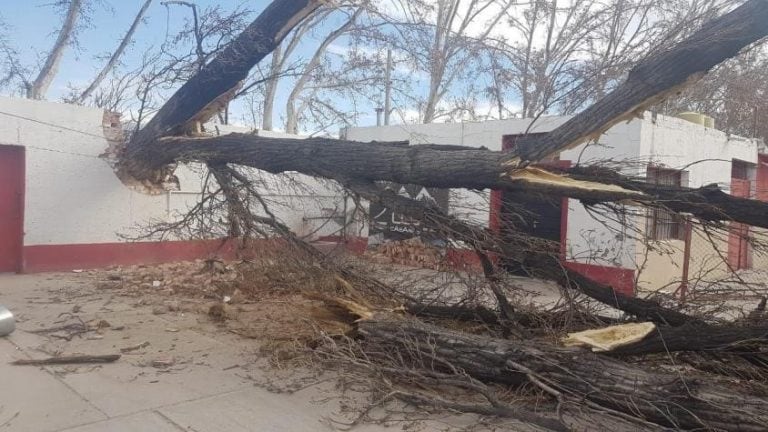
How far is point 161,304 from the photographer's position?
8.16 metres

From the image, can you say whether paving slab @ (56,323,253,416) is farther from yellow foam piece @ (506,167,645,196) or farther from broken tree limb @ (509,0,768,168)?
broken tree limb @ (509,0,768,168)

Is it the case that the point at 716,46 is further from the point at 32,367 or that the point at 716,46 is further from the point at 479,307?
the point at 32,367

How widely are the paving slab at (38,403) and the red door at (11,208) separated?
212 inches

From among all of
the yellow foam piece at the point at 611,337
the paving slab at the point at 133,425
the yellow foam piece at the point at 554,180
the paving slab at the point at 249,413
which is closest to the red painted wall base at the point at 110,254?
the paving slab at the point at 249,413

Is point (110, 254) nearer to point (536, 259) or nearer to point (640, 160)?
point (536, 259)

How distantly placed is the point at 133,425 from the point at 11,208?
741 centimetres

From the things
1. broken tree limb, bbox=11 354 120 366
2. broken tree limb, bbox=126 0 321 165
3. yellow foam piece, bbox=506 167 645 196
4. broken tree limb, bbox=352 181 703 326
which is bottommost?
broken tree limb, bbox=11 354 120 366

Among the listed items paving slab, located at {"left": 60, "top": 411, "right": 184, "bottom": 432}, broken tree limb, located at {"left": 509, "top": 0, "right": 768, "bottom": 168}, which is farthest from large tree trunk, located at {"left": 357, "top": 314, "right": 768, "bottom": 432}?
paving slab, located at {"left": 60, "top": 411, "right": 184, "bottom": 432}

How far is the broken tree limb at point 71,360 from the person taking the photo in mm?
5336

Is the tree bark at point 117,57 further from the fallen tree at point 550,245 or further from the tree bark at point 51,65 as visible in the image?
the fallen tree at point 550,245

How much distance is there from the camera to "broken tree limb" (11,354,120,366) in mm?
5336

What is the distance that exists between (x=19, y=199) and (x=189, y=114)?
3.20m

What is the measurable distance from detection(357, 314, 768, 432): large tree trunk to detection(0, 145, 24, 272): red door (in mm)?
7192

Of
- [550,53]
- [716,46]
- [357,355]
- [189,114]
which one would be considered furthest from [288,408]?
[550,53]
